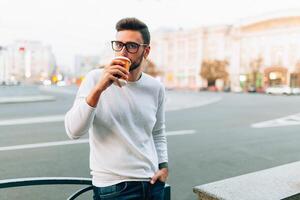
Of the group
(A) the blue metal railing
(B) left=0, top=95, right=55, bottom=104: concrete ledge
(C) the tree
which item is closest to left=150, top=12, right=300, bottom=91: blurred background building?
(C) the tree

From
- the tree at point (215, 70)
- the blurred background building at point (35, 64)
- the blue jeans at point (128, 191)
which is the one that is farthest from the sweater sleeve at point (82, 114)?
the blurred background building at point (35, 64)

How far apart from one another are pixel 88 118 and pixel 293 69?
67.1 metres

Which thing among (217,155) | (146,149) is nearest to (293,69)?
(217,155)

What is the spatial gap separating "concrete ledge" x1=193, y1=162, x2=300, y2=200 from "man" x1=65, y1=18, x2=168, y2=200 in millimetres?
918

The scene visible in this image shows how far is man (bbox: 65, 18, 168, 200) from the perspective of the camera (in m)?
1.73

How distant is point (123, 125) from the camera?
1782 millimetres

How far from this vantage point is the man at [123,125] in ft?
5.68

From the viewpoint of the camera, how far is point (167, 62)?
93.9 metres

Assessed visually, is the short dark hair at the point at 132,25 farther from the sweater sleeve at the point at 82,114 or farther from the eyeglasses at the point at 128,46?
the sweater sleeve at the point at 82,114

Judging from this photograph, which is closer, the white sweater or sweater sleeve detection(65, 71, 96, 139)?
sweater sleeve detection(65, 71, 96, 139)

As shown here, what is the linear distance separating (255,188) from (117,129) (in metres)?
1.61

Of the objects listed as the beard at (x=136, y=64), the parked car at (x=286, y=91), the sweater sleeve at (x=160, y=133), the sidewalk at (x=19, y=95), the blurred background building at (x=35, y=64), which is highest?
the blurred background building at (x=35, y=64)

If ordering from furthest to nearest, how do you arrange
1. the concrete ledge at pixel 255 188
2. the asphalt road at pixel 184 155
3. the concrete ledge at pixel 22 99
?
the concrete ledge at pixel 22 99 → the asphalt road at pixel 184 155 → the concrete ledge at pixel 255 188

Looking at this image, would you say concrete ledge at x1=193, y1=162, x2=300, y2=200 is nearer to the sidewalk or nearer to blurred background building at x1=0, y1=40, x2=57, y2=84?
the sidewalk
